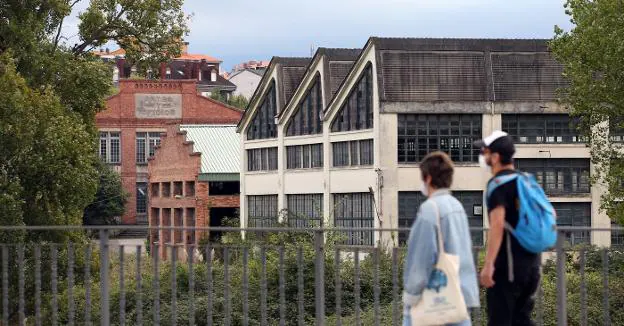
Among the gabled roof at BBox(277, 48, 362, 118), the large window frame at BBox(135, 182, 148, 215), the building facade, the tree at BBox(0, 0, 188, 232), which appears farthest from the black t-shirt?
the large window frame at BBox(135, 182, 148, 215)

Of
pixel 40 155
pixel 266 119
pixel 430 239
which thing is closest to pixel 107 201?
pixel 266 119

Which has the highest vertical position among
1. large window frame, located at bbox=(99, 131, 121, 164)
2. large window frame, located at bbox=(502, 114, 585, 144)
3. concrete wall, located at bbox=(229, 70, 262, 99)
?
concrete wall, located at bbox=(229, 70, 262, 99)

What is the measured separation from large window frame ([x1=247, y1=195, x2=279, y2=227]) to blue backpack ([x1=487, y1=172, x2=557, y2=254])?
244 feet

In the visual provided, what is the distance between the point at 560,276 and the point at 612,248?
58.7 inches

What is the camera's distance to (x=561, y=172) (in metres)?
75.1

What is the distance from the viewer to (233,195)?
312 ft

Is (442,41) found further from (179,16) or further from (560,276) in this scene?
(560,276)

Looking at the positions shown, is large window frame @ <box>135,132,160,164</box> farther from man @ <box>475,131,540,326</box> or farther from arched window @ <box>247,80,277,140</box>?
man @ <box>475,131,540,326</box>

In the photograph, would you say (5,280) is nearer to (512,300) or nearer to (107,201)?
(512,300)

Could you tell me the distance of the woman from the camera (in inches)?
385

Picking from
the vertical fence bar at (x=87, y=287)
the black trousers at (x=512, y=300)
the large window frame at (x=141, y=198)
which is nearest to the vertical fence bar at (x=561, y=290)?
the black trousers at (x=512, y=300)

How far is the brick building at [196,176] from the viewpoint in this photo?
93938mm

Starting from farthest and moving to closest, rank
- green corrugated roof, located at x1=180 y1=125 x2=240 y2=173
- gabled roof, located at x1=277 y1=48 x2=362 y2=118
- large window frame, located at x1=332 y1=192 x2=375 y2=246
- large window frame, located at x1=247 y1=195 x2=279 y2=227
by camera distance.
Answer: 1. green corrugated roof, located at x1=180 y1=125 x2=240 y2=173
2. large window frame, located at x1=247 y1=195 x2=279 y2=227
3. gabled roof, located at x1=277 y1=48 x2=362 y2=118
4. large window frame, located at x1=332 y1=192 x2=375 y2=246

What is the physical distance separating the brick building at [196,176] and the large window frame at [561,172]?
25.7 metres
